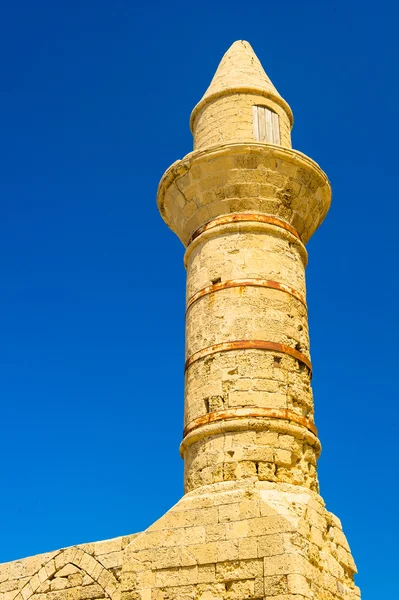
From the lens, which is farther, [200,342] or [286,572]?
[200,342]

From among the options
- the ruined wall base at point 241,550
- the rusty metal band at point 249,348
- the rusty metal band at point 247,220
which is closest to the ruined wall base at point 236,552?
the ruined wall base at point 241,550

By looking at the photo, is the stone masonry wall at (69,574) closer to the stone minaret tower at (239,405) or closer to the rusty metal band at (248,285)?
the stone minaret tower at (239,405)

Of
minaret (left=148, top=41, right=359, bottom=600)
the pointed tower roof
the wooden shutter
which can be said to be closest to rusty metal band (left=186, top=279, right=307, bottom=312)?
minaret (left=148, top=41, right=359, bottom=600)

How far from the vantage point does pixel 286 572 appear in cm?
580

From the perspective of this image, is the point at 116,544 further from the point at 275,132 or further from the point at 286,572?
the point at 275,132

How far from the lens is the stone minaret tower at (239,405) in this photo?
20.3 feet

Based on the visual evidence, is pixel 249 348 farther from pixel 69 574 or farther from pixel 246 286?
pixel 69 574

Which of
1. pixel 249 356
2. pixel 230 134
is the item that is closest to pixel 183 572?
pixel 249 356

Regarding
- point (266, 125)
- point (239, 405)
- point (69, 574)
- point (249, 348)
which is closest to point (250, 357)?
point (249, 348)

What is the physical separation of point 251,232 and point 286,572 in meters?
3.58

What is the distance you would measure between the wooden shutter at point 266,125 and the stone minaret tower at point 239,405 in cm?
2

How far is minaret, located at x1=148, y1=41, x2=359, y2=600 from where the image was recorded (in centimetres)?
616

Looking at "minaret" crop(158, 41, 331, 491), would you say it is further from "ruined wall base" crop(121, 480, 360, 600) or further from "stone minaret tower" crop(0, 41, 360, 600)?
"ruined wall base" crop(121, 480, 360, 600)

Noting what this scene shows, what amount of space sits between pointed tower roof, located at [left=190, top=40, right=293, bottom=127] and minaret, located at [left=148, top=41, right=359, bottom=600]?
28mm
